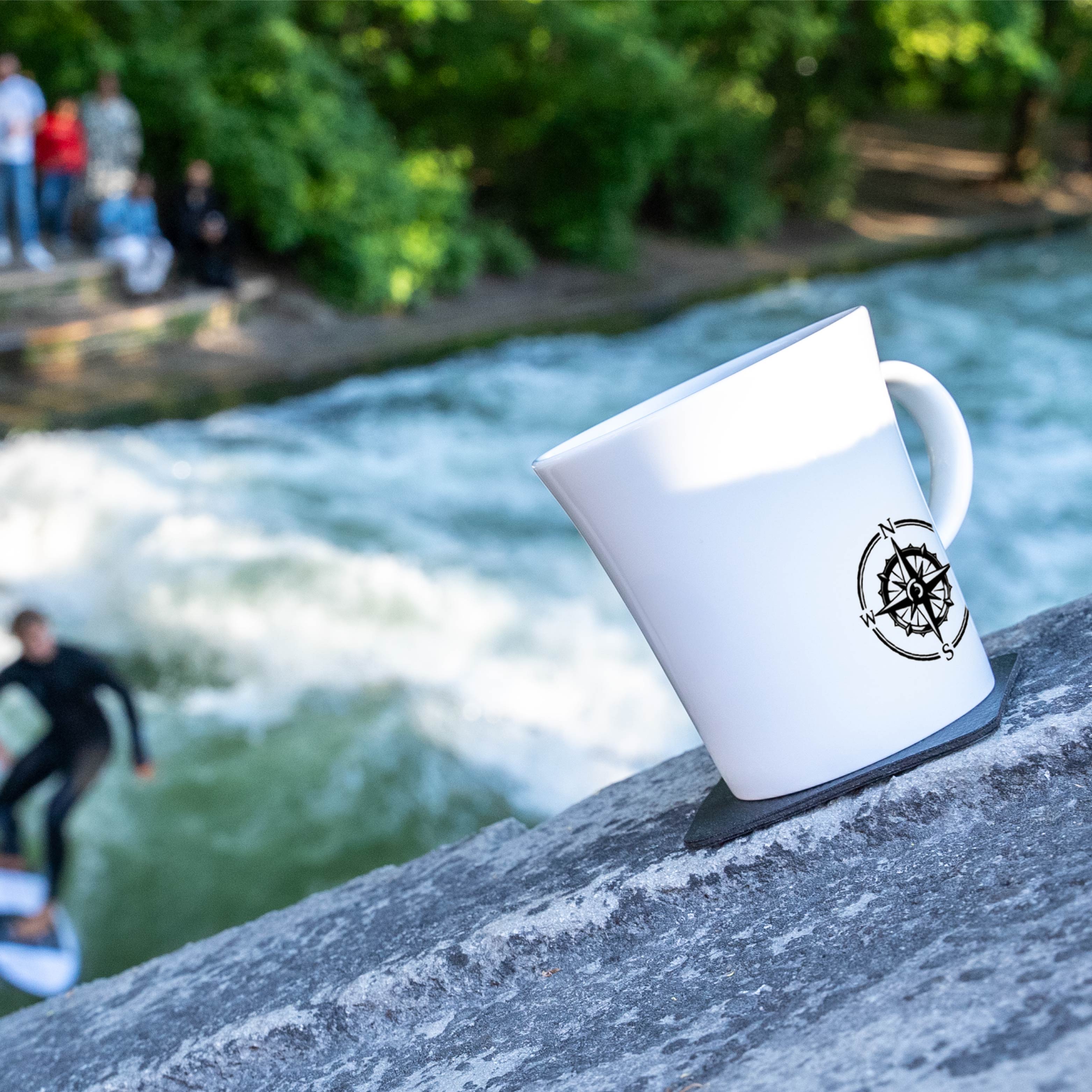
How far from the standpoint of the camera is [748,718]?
104cm

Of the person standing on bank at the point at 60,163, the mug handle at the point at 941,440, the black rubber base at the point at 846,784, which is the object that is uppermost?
the mug handle at the point at 941,440

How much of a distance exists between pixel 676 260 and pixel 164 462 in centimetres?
997

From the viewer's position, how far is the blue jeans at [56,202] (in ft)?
38.0

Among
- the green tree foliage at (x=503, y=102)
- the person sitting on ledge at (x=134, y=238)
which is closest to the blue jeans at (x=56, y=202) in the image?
the person sitting on ledge at (x=134, y=238)

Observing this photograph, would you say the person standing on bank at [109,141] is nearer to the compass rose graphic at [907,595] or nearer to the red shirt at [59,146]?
the red shirt at [59,146]

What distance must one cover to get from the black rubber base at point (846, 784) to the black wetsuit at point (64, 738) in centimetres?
409

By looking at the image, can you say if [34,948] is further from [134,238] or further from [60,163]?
[60,163]

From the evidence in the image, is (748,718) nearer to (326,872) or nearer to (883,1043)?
(883,1043)

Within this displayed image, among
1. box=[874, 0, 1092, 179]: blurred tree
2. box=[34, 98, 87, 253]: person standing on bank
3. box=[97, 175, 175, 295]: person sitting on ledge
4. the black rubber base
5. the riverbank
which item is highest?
box=[874, 0, 1092, 179]: blurred tree

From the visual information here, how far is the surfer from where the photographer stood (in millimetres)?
4754

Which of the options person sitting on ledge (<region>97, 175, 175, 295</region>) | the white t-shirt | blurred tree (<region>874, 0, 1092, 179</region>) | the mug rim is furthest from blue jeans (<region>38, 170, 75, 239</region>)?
the mug rim

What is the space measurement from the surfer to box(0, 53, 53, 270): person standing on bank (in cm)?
716

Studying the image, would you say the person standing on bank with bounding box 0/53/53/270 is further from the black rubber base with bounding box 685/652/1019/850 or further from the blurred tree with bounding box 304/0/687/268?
the black rubber base with bounding box 685/652/1019/850

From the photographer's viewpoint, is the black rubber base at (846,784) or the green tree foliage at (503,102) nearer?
the black rubber base at (846,784)
